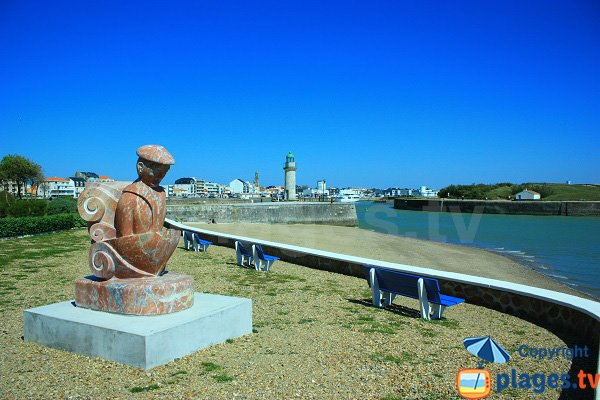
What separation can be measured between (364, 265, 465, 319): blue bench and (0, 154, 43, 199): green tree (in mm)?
53249

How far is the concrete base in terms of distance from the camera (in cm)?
429

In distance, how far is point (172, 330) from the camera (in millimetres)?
4461

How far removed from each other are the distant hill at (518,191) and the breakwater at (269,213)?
155ft

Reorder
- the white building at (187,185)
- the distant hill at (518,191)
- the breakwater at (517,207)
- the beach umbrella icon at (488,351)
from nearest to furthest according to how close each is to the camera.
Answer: the beach umbrella icon at (488,351) → the breakwater at (517,207) → the distant hill at (518,191) → the white building at (187,185)

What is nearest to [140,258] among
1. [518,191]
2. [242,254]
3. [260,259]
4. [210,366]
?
[210,366]

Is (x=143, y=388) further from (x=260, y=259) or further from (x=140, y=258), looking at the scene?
(x=260, y=259)

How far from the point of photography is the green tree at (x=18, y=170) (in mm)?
50219

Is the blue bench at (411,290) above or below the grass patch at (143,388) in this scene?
above

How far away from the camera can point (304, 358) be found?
179 inches

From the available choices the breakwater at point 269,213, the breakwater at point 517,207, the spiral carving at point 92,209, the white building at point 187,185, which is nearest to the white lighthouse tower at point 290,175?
the breakwater at point 269,213

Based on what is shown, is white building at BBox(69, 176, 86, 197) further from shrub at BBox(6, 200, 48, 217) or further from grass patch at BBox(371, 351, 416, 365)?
Result: grass patch at BBox(371, 351, 416, 365)

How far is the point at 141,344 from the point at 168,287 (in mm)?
907

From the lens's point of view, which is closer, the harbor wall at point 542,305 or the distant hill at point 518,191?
the harbor wall at point 542,305

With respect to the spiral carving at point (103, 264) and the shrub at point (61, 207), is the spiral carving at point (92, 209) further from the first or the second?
the shrub at point (61, 207)
